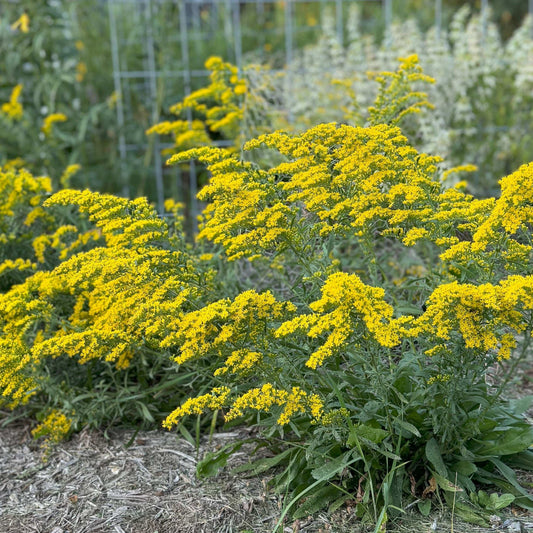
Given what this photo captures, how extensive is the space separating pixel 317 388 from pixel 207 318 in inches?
20.1

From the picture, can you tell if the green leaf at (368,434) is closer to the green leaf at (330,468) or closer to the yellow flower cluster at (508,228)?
the green leaf at (330,468)

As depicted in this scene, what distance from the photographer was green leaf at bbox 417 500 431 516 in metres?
2.03

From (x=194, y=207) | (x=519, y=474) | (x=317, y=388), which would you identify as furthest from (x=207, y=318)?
(x=194, y=207)

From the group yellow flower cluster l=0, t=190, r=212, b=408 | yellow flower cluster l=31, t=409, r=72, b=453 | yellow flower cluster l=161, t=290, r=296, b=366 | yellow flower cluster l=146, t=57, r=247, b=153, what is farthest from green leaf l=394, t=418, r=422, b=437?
yellow flower cluster l=146, t=57, r=247, b=153

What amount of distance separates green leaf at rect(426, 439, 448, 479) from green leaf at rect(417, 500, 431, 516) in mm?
108

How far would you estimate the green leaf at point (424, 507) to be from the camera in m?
2.03

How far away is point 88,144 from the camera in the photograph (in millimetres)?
5613

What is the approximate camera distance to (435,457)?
203cm

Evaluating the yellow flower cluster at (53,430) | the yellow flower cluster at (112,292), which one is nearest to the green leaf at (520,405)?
the yellow flower cluster at (112,292)

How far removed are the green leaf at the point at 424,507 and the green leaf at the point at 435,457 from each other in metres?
0.11

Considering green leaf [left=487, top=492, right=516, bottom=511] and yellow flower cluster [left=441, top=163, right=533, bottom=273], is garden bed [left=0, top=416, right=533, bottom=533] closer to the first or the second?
green leaf [left=487, top=492, right=516, bottom=511]

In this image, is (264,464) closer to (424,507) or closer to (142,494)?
(142,494)

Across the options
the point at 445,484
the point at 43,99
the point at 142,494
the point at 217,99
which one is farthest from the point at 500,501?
the point at 43,99

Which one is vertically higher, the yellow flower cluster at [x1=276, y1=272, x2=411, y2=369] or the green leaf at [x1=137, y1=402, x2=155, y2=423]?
the yellow flower cluster at [x1=276, y1=272, x2=411, y2=369]
